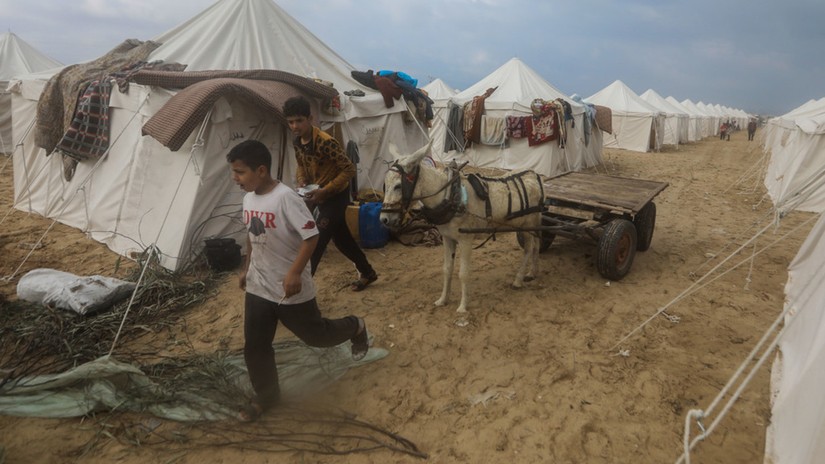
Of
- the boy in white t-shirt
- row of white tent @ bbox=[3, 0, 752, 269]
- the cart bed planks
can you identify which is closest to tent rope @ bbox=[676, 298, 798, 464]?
the boy in white t-shirt

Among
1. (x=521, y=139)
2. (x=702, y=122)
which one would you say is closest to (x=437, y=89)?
(x=521, y=139)

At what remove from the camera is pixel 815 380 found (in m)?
1.69

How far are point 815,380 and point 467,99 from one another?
14263 mm

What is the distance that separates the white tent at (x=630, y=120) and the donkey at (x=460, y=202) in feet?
68.7

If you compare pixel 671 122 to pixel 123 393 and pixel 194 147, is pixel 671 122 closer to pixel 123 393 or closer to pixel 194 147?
pixel 194 147

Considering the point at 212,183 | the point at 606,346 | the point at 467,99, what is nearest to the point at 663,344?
the point at 606,346

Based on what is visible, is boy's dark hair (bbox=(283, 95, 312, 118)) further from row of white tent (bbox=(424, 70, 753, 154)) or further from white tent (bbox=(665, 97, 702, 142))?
white tent (bbox=(665, 97, 702, 142))

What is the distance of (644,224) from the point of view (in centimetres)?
618

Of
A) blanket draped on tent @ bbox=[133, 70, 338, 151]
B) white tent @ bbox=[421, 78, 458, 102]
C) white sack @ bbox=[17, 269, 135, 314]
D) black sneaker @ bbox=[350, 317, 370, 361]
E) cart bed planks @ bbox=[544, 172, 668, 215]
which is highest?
white tent @ bbox=[421, 78, 458, 102]

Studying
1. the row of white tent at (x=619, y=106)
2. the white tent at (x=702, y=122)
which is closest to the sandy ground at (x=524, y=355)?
the row of white tent at (x=619, y=106)

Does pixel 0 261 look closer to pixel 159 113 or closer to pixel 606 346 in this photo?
pixel 159 113

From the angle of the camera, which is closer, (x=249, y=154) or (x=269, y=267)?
(x=249, y=154)

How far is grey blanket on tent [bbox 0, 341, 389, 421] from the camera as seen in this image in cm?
294

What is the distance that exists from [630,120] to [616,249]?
850 inches
